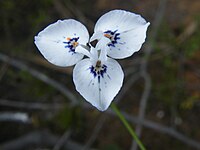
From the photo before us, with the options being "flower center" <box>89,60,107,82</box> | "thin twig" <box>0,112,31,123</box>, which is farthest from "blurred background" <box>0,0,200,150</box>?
"flower center" <box>89,60,107,82</box>

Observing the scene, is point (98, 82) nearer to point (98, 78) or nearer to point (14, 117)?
point (98, 78)

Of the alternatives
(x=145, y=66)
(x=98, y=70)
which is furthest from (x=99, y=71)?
(x=145, y=66)

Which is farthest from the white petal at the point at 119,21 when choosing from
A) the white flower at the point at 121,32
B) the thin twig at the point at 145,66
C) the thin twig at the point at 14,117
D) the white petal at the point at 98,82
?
the thin twig at the point at 14,117

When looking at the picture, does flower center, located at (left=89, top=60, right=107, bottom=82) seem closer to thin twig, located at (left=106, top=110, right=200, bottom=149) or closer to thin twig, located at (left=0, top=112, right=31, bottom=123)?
thin twig, located at (left=106, top=110, right=200, bottom=149)

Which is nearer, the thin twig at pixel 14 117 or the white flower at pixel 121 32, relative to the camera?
the white flower at pixel 121 32

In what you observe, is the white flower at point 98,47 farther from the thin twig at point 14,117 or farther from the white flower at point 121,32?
the thin twig at point 14,117
